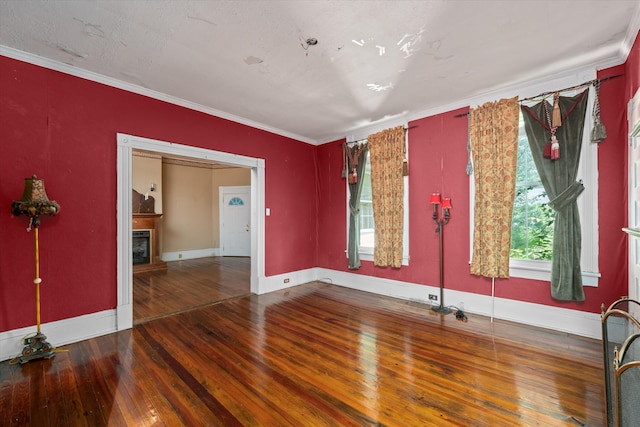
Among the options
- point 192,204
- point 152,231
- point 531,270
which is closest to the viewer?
point 531,270

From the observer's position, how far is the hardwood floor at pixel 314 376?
175cm

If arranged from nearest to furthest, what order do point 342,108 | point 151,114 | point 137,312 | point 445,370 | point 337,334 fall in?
point 445,370 → point 337,334 → point 151,114 → point 137,312 → point 342,108

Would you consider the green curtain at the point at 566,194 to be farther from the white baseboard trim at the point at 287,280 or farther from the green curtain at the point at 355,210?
the white baseboard trim at the point at 287,280

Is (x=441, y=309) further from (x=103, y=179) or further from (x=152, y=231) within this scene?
(x=152, y=231)

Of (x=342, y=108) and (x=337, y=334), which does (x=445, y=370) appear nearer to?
(x=337, y=334)

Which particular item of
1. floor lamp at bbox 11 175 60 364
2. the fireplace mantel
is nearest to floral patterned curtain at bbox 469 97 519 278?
floor lamp at bbox 11 175 60 364

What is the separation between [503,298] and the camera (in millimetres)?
3314

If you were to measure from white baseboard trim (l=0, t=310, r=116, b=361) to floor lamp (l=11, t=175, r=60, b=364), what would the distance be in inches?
3.1

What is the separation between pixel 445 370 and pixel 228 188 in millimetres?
7600

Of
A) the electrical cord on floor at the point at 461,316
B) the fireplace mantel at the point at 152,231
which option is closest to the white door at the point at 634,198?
the electrical cord on floor at the point at 461,316

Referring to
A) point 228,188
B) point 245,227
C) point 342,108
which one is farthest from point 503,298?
point 228,188

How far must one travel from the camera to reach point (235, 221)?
8398mm

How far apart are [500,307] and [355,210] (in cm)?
247

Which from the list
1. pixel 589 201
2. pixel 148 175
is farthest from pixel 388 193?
pixel 148 175
